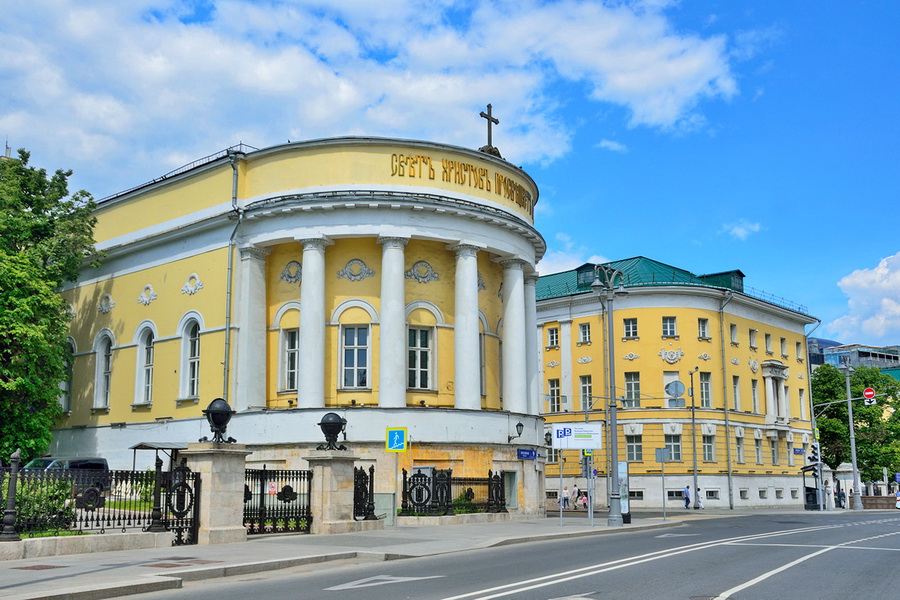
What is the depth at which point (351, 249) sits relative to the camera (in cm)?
3528

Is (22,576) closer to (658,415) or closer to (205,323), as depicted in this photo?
(205,323)

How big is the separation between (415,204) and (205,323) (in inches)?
386

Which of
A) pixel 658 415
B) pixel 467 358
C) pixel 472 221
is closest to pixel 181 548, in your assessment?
pixel 467 358

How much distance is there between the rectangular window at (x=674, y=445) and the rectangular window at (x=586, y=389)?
17.9 feet

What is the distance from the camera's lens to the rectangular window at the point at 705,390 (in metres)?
56.1

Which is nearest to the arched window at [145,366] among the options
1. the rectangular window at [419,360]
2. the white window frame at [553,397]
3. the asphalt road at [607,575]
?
the rectangular window at [419,360]

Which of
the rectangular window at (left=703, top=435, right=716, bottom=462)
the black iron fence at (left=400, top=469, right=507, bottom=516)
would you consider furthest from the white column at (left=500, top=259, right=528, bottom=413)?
the rectangular window at (left=703, top=435, right=716, bottom=462)

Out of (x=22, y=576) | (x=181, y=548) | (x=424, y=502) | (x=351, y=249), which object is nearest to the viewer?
(x=22, y=576)

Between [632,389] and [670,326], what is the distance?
4.60 meters

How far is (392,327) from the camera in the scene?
3341 centimetres

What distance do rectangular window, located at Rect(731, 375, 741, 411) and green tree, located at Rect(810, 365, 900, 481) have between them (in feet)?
53.7

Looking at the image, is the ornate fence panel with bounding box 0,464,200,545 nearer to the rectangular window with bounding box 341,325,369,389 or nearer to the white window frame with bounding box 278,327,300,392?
the rectangular window with bounding box 341,325,369,389

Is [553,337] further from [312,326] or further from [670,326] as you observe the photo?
[312,326]

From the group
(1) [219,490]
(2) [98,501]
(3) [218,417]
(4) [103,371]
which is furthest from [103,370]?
(2) [98,501]
